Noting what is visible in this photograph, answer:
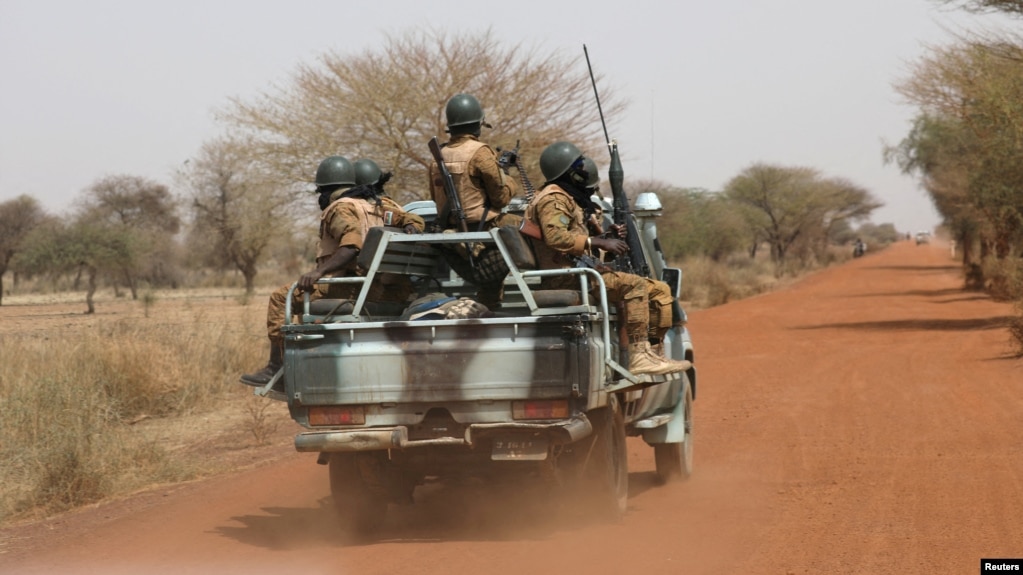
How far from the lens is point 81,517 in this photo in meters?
8.38

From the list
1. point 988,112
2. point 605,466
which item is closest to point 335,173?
point 605,466

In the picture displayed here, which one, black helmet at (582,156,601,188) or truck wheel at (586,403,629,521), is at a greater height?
black helmet at (582,156,601,188)

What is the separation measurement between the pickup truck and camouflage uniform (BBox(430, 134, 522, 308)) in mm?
428

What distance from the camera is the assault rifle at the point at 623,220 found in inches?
337

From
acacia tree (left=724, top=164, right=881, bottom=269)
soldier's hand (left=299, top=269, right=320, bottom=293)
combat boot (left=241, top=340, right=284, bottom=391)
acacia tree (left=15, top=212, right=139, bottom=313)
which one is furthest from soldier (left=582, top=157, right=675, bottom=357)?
acacia tree (left=724, top=164, right=881, bottom=269)

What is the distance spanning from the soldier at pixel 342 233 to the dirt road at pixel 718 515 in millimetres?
1203

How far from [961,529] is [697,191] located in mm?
62582

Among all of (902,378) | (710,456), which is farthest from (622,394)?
(902,378)

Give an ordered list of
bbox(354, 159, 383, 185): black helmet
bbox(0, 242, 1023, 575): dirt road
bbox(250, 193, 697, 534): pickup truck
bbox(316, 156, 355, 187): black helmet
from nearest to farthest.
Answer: bbox(0, 242, 1023, 575): dirt road, bbox(250, 193, 697, 534): pickup truck, bbox(316, 156, 355, 187): black helmet, bbox(354, 159, 383, 185): black helmet

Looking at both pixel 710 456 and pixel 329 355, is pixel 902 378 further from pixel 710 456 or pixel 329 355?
pixel 329 355

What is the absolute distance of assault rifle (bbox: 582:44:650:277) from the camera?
856 cm

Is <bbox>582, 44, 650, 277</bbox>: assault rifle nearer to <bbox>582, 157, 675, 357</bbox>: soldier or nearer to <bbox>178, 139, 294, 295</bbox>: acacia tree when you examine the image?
<bbox>582, 157, 675, 357</bbox>: soldier

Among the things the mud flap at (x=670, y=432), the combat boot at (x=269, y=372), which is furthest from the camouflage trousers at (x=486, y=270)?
the mud flap at (x=670, y=432)

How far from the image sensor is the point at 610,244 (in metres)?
7.63
